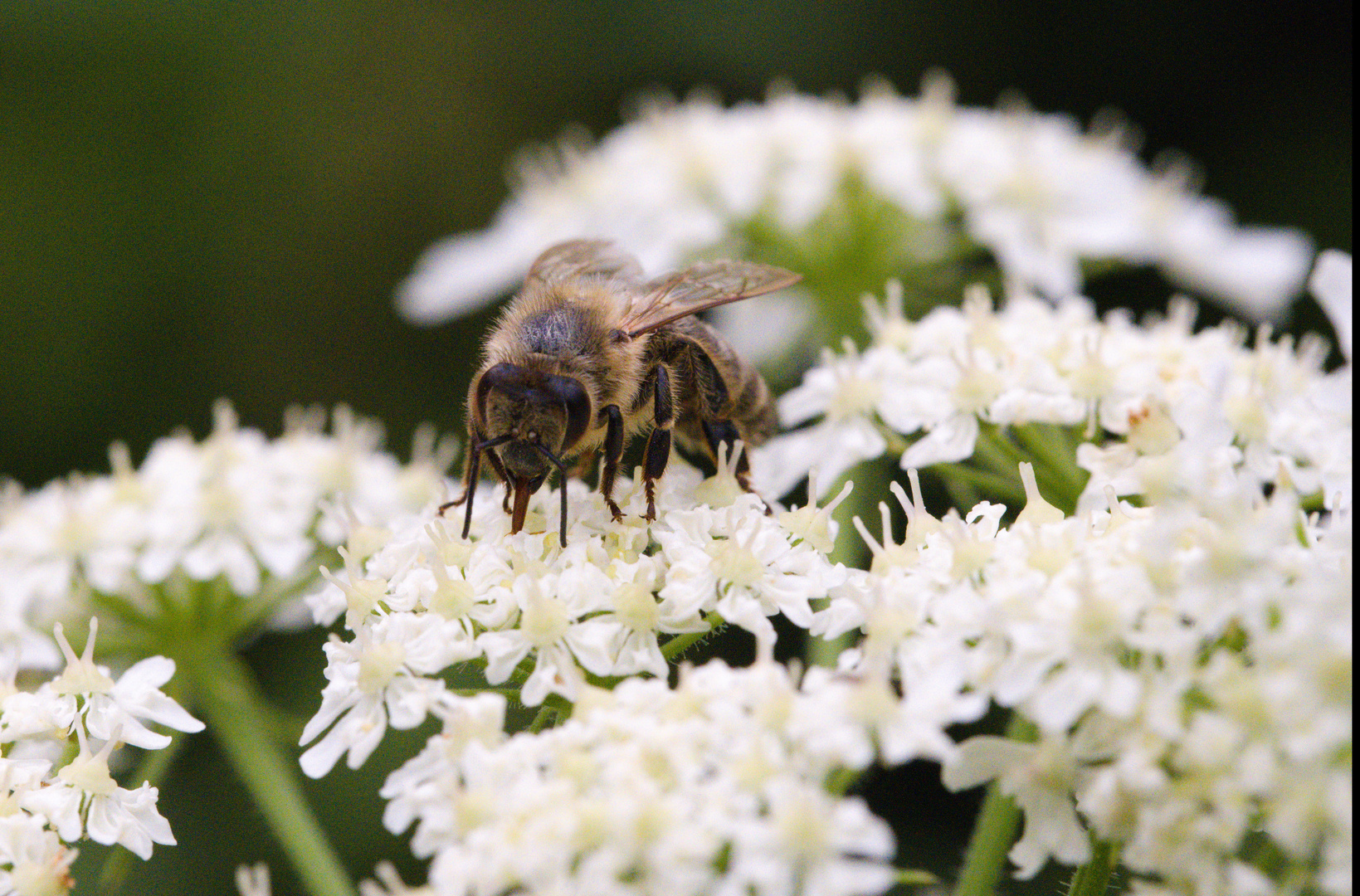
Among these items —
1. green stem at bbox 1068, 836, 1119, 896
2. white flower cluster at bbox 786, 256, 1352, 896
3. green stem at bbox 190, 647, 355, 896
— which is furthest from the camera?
green stem at bbox 190, 647, 355, 896

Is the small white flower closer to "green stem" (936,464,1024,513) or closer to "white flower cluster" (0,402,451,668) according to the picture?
"white flower cluster" (0,402,451,668)

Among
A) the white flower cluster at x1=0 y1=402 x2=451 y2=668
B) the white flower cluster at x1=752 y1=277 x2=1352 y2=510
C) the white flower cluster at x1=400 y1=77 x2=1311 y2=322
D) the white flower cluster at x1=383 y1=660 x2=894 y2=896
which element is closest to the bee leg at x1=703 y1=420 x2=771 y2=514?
the white flower cluster at x1=752 y1=277 x2=1352 y2=510

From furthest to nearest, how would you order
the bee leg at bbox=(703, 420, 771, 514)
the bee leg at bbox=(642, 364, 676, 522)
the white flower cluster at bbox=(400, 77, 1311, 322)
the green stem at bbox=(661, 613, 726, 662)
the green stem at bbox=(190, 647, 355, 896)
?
the white flower cluster at bbox=(400, 77, 1311, 322)
the green stem at bbox=(190, 647, 355, 896)
the bee leg at bbox=(703, 420, 771, 514)
the bee leg at bbox=(642, 364, 676, 522)
the green stem at bbox=(661, 613, 726, 662)

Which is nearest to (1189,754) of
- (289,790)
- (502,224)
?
(289,790)

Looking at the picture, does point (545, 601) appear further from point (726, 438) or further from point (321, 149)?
point (321, 149)

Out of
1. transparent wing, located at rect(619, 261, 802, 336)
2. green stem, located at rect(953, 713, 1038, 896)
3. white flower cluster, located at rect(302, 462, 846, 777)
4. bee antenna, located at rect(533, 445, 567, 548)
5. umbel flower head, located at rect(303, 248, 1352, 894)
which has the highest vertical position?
transparent wing, located at rect(619, 261, 802, 336)

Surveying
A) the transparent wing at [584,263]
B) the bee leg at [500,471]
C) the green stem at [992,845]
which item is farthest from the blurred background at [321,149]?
the green stem at [992,845]

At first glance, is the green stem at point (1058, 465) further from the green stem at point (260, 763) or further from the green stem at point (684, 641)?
the green stem at point (260, 763)

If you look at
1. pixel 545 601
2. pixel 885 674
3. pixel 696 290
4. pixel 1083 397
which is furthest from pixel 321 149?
pixel 885 674
